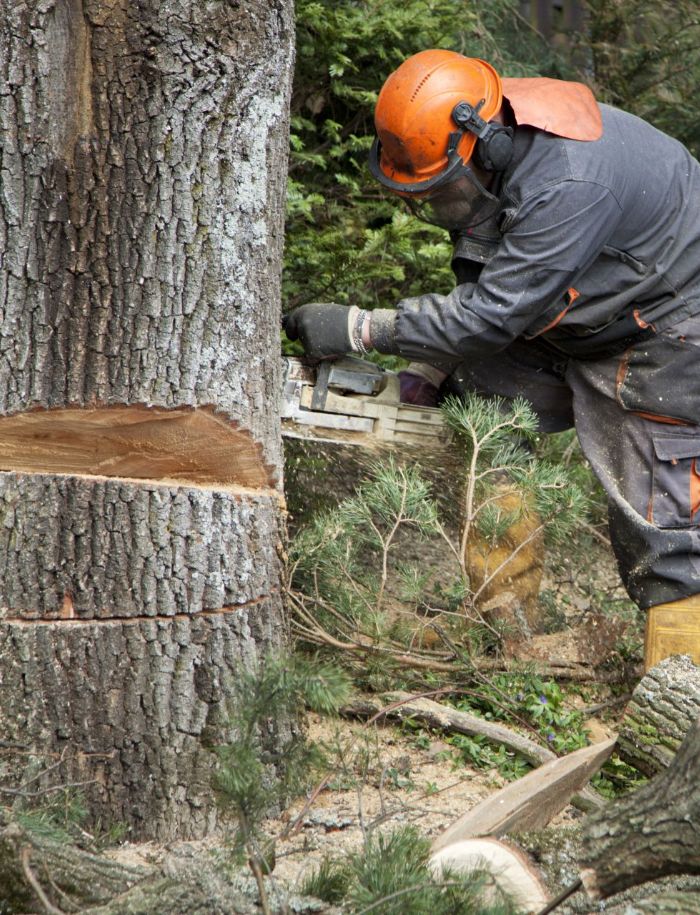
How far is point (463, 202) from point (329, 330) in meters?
0.62

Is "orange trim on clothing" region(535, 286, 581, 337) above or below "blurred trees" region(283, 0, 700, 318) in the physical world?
below

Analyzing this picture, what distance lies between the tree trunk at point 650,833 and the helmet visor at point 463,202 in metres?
1.96

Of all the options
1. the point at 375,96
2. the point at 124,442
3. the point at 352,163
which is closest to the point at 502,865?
the point at 124,442

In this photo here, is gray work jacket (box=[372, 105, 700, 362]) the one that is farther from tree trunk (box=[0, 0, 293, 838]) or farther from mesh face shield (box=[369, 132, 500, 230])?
tree trunk (box=[0, 0, 293, 838])

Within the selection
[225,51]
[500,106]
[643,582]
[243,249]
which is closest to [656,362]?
[643,582]

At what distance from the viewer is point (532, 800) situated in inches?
96.6

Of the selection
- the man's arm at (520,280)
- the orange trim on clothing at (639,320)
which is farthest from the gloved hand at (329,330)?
the orange trim on clothing at (639,320)

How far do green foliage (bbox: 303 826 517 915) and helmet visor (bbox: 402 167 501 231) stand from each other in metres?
2.06

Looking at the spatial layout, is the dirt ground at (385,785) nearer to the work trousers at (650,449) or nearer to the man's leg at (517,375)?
the work trousers at (650,449)

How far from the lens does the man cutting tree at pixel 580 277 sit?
119 inches

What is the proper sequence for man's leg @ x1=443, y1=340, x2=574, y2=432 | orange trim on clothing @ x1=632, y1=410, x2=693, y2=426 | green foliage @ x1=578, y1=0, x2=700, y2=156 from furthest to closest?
green foliage @ x1=578, y1=0, x2=700, y2=156, man's leg @ x1=443, y1=340, x2=574, y2=432, orange trim on clothing @ x1=632, y1=410, x2=693, y2=426

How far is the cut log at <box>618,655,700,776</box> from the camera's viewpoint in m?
2.67

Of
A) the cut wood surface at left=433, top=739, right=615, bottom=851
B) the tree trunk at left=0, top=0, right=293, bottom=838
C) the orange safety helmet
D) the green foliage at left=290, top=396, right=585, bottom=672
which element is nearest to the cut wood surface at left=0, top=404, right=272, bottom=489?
the tree trunk at left=0, top=0, right=293, bottom=838

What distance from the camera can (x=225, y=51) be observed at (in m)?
2.38
